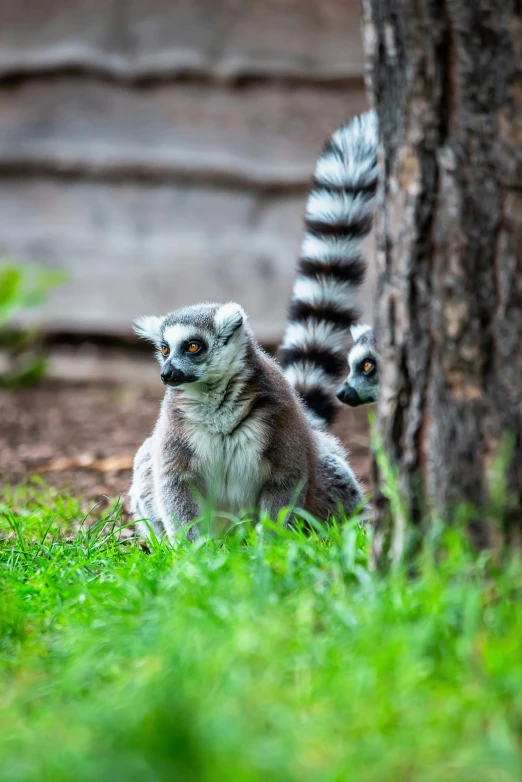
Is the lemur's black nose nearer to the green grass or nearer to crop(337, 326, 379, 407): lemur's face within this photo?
crop(337, 326, 379, 407): lemur's face

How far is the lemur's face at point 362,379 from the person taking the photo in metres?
3.89

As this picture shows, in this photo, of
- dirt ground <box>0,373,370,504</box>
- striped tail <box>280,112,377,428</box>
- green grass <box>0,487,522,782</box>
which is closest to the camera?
green grass <box>0,487,522,782</box>

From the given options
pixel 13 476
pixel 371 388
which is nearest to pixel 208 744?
pixel 371 388

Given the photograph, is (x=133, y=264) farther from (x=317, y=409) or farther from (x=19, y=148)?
(x=317, y=409)

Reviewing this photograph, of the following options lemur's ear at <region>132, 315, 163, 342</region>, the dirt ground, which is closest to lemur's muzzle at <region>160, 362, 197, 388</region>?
lemur's ear at <region>132, 315, 163, 342</region>

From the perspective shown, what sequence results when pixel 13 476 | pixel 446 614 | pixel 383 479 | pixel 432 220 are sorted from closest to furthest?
pixel 446 614 → pixel 432 220 → pixel 383 479 → pixel 13 476

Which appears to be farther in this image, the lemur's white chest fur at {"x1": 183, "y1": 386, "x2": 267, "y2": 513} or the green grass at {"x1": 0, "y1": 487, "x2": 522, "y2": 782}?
the lemur's white chest fur at {"x1": 183, "y1": 386, "x2": 267, "y2": 513}

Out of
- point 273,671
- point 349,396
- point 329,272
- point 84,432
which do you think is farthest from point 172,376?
point 84,432

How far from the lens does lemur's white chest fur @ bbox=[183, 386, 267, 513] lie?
3615mm

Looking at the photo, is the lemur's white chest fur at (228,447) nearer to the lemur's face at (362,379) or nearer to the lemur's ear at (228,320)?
the lemur's ear at (228,320)

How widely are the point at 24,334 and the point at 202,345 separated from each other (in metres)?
3.94

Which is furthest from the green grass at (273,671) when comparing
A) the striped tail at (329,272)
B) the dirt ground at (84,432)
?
the dirt ground at (84,432)

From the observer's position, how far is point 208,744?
1.60 metres

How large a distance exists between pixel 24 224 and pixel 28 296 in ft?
2.71
